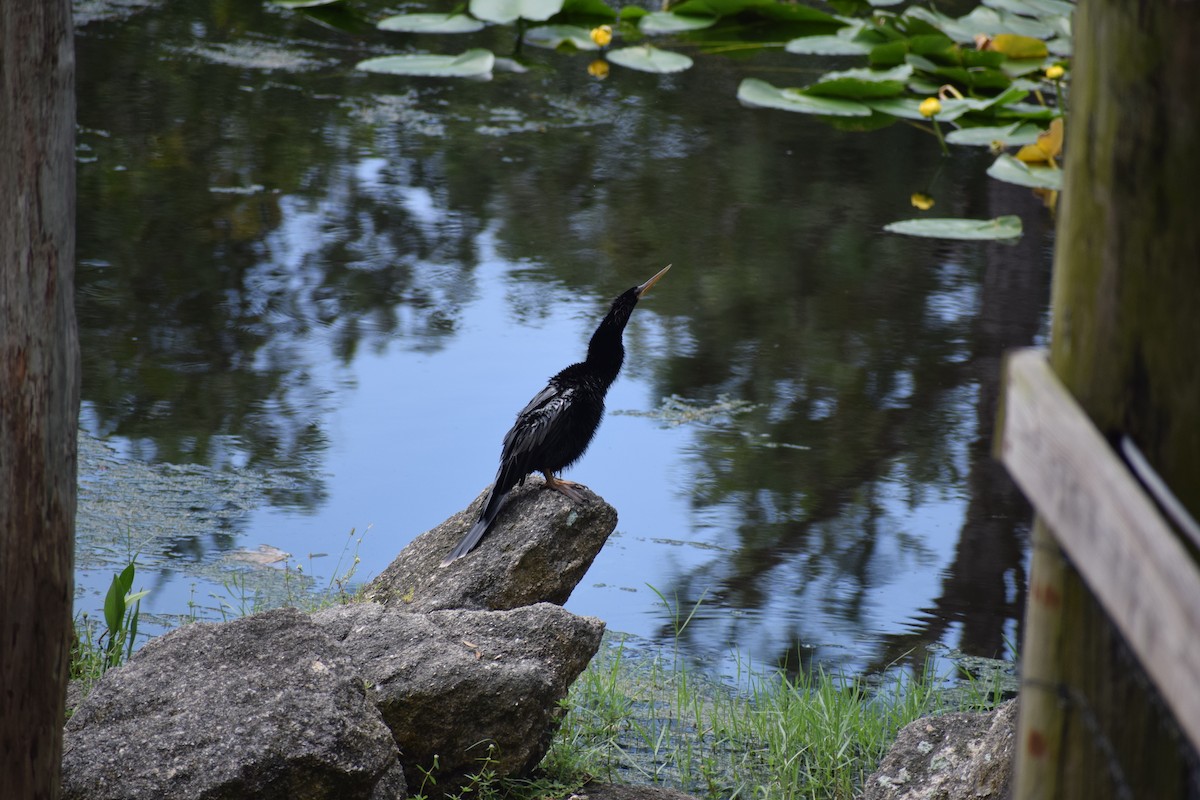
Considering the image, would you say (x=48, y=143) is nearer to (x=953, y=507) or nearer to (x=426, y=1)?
(x=953, y=507)

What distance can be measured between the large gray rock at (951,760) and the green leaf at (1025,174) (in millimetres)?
4194

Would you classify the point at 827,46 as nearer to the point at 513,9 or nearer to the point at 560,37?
the point at 560,37

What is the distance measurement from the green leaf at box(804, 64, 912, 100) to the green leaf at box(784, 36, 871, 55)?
0.69 metres

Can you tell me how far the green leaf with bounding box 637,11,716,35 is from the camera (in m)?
8.81

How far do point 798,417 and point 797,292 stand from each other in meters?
1.19

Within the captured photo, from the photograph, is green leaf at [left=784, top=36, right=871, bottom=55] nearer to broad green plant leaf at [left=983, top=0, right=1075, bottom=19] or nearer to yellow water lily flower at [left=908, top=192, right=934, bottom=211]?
broad green plant leaf at [left=983, top=0, right=1075, bottom=19]

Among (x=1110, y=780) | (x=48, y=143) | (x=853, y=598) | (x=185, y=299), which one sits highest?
(x=48, y=143)

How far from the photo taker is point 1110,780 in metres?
1.29

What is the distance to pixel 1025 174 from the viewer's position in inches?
253

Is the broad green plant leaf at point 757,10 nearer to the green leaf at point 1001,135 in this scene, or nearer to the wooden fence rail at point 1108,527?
the green leaf at point 1001,135

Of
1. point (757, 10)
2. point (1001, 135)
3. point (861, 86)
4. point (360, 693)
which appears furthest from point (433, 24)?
point (360, 693)

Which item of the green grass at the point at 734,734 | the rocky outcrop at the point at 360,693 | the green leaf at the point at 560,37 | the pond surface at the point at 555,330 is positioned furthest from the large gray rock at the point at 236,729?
the green leaf at the point at 560,37

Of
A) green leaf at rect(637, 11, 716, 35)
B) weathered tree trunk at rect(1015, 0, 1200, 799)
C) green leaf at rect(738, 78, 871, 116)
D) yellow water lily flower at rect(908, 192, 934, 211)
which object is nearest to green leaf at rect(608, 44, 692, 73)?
green leaf at rect(637, 11, 716, 35)

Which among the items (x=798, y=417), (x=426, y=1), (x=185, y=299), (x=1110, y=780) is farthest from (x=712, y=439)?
(x=426, y=1)
